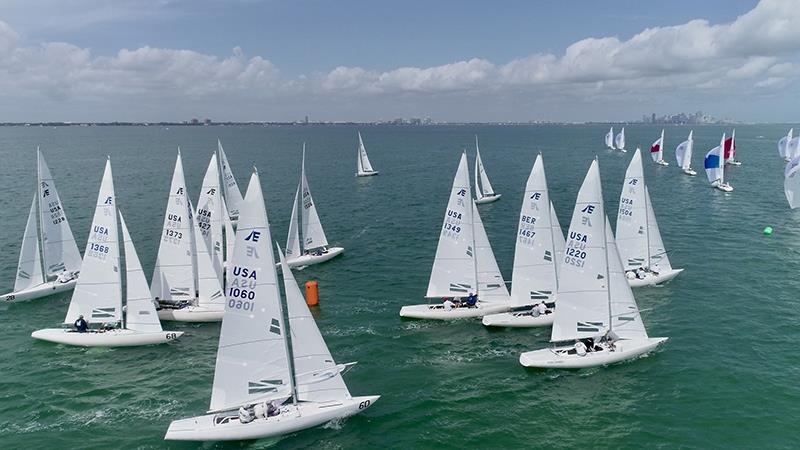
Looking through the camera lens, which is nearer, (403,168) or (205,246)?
(205,246)

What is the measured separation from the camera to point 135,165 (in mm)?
142875

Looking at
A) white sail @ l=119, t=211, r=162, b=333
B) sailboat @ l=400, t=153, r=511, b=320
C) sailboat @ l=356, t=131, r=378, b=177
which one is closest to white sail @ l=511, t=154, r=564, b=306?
sailboat @ l=400, t=153, r=511, b=320

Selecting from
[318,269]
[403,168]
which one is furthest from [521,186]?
[318,269]

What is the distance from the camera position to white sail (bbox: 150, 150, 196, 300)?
37.6 meters

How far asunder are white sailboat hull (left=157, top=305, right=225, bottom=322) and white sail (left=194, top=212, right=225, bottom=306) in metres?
0.92

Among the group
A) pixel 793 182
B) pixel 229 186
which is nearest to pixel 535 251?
pixel 229 186

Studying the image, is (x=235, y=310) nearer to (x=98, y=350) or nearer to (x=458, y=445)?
(x=458, y=445)

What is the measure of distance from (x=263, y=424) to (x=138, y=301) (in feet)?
51.6

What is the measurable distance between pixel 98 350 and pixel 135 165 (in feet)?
412

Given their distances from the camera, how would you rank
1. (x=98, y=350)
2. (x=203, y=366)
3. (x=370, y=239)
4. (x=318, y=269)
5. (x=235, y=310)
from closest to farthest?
1. (x=235, y=310)
2. (x=203, y=366)
3. (x=98, y=350)
4. (x=318, y=269)
5. (x=370, y=239)

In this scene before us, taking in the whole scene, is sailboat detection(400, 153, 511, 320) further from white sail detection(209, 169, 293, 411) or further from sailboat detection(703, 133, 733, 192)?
sailboat detection(703, 133, 733, 192)

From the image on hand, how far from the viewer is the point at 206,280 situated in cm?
3806

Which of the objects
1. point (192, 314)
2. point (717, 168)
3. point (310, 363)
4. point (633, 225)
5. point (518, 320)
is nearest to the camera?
point (310, 363)

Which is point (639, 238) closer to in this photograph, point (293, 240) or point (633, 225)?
point (633, 225)
